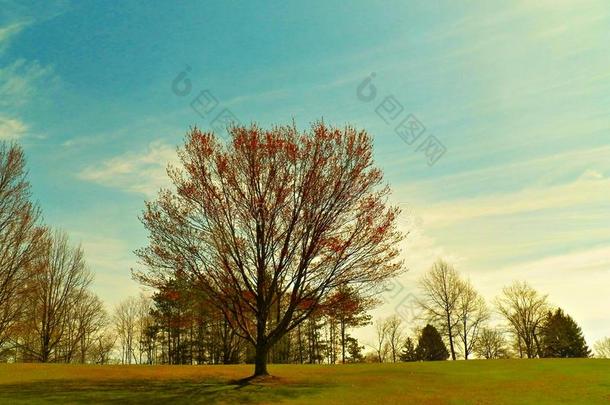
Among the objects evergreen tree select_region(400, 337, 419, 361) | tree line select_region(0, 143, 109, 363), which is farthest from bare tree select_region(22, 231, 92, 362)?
evergreen tree select_region(400, 337, 419, 361)

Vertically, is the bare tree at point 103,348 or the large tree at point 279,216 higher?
the large tree at point 279,216

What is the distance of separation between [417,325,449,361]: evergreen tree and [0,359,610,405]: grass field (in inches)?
1351

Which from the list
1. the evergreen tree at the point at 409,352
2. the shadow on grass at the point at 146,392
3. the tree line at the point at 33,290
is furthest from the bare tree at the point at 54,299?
the evergreen tree at the point at 409,352

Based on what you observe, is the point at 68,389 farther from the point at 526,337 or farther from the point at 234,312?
the point at 526,337

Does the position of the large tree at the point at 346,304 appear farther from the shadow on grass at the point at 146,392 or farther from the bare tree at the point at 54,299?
the bare tree at the point at 54,299

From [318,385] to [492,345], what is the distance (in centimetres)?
6395

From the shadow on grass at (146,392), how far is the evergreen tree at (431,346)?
162ft

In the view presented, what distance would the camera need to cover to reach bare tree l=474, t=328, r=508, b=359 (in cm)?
7648

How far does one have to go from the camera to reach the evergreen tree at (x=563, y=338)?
64562 millimetres

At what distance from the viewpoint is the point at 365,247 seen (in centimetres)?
2473

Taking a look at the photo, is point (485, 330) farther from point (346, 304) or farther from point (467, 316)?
point (346, 304)

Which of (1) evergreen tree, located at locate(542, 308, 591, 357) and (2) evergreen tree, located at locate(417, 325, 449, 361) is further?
(2) evergreen tree, located at locate(417, 325, 449, 361)

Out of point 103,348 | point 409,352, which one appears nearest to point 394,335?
point 409,352

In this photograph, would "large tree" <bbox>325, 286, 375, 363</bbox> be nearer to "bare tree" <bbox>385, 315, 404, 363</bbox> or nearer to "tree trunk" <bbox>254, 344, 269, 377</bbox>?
"tree trunk" <bbox>254, 344, 269, 377</bbox>
